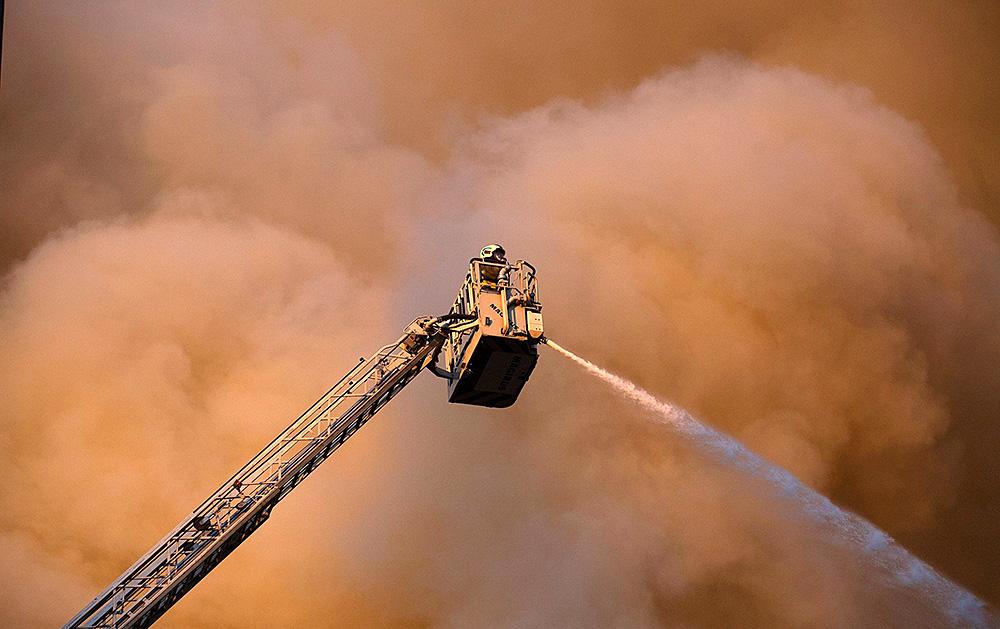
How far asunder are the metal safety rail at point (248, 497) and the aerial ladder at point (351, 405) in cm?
2

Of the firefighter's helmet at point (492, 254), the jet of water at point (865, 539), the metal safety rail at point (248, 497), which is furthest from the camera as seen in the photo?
the jet of water at point (865, 539)

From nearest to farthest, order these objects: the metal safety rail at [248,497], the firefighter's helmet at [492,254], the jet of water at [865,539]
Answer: the metal safety rail at [248,497] → the firefighter's helmet at [492,254] → the jet of water at [865,539]

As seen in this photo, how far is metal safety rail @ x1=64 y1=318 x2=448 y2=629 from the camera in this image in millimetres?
24406

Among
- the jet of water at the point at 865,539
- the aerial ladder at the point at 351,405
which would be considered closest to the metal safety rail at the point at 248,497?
the aerial ladder at the point at 351,405

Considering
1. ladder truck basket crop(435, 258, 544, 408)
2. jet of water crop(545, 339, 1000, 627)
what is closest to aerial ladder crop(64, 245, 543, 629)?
ladder truck basket crop(435, 258, 544, 408)

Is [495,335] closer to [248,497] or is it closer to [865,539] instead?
[248,497]

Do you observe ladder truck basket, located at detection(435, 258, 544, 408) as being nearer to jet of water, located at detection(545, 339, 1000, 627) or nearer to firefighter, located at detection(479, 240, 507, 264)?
firefighter, located at detection(479, 240, 507, 264)

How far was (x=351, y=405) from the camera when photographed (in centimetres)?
2767

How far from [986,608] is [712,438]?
9702mm

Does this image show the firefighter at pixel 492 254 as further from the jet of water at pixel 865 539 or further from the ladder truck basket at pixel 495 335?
the jet of water at pixel 865 539

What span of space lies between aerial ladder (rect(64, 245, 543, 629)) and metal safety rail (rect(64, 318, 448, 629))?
0.02 meters

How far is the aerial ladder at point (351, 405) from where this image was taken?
24641 mm

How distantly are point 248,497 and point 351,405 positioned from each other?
3.29 metres

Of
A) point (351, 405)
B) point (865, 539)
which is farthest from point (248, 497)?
point (865, 539)
